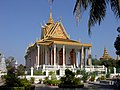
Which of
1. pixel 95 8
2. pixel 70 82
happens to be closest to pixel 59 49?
pixel 70 82

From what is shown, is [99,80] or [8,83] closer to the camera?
[8,83]

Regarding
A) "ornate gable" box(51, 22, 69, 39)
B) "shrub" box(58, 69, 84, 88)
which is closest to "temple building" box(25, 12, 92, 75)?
"ornate gable" box(51, 22, 69, 39)

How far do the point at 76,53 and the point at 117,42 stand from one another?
17454 millimetres

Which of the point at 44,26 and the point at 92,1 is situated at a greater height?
the point at 44,26

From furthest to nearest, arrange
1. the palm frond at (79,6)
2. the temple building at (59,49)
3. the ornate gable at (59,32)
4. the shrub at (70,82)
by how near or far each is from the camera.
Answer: the ornate gable at (59,32)
the temple building at (59,49)
the shrub at (70,82)
the palm frond at (79,6)

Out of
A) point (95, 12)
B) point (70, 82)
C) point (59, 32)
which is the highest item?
point (59, 32)

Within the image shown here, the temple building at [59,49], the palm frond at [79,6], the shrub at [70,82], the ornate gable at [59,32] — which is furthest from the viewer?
the ornate gable at [59,32]

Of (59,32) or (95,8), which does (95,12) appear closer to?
(95,8)

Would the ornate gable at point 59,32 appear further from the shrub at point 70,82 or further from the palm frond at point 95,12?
the palm frond at point 95,12

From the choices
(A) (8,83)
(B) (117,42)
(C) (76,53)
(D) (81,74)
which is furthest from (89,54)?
(A) (8,83)

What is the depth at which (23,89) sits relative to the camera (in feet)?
50.5

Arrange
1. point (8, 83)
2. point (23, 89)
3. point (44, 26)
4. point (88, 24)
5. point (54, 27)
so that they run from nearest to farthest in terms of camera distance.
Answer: point (88, 24) → point (23, 89) → point (8, 83) → point (54, 27) → point (44, 26)

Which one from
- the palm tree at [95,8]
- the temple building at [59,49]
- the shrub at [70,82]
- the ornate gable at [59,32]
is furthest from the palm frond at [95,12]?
the ornate gable at [59,32]

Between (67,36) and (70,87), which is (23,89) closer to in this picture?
(70,87)
